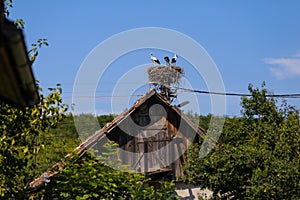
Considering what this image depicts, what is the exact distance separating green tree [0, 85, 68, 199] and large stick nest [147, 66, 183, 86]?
49.8 feet

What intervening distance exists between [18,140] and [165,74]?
16.6 metres

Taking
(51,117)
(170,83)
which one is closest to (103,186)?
(51,117)

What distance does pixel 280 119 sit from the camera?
555 inches

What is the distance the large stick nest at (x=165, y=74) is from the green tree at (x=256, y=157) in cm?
803

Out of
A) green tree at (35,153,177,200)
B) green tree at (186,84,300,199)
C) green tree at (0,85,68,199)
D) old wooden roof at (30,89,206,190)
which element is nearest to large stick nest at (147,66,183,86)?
old wooden roof at (30,89,206,190)

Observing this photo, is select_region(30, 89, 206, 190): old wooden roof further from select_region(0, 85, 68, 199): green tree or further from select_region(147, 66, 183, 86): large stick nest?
select_region(0, 85, 68, 199): green tree

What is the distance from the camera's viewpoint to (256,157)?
1264cm

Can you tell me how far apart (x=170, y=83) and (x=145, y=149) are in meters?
5.81

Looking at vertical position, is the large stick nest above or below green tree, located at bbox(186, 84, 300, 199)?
above

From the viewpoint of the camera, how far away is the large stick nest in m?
23.1

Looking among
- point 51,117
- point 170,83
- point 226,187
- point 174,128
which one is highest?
point 170,83

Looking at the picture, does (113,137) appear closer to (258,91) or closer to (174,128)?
Answer: (174,128)

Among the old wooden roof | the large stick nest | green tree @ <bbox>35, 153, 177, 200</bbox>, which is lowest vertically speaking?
green tree @ <bbox>35, 153, 177, 200</bbox>

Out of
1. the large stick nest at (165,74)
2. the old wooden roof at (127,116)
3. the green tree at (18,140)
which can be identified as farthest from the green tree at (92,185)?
the large stick nest at (165,74)
